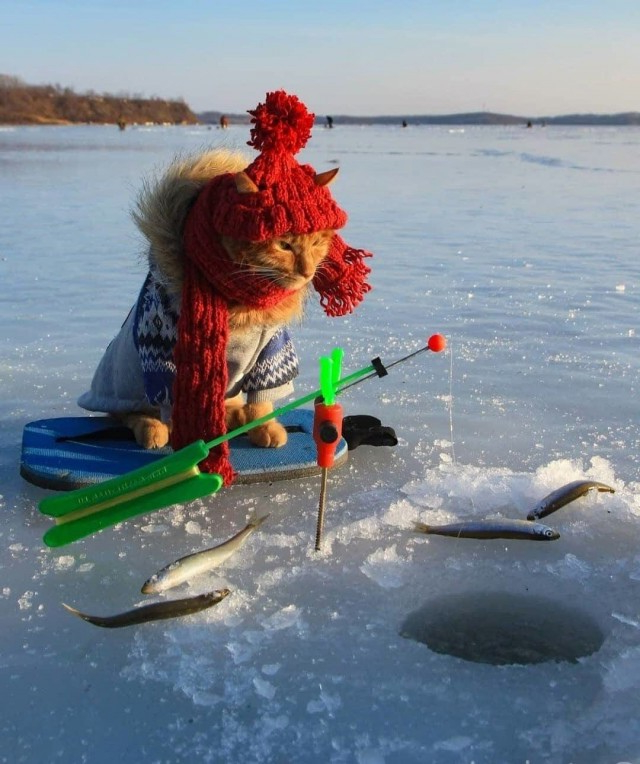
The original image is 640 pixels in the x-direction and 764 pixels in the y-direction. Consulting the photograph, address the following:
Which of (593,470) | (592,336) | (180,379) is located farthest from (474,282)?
(180,379)

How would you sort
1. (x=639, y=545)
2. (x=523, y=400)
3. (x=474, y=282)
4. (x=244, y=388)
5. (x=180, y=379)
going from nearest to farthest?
(x=639, y=545), (x=180, y=379), (x=244, y=388), (x=523, y=400), (x=474, y=282)

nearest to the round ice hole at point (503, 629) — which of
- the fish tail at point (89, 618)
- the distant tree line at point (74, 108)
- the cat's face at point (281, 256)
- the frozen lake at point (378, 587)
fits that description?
the frozen lake at point (378, 587)

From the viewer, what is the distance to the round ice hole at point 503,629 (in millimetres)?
1763

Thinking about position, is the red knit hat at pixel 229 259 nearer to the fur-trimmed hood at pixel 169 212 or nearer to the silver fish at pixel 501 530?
the fur-trimmed hood at pixel 169 212

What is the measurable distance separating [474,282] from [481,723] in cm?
468

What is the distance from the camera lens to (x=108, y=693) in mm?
1665

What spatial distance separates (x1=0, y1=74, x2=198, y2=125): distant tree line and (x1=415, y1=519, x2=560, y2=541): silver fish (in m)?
65.4

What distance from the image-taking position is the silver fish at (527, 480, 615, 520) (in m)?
2.33

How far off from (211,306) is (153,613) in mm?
895

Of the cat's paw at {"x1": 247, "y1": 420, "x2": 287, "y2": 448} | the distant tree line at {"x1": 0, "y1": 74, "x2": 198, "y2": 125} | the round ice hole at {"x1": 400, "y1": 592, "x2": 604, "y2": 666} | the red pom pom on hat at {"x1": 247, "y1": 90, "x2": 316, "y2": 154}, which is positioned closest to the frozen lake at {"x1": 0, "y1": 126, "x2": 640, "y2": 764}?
the round ice hole at {"x1": 400, "y1": 592, "x2": 604, "y2": 666}

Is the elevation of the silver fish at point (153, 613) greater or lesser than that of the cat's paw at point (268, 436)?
lesser

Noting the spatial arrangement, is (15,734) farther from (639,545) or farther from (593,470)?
(593,470)

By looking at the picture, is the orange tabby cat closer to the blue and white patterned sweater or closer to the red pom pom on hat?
the blue and white patterned sweater

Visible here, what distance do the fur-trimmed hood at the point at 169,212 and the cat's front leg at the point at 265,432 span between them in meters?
0.57
